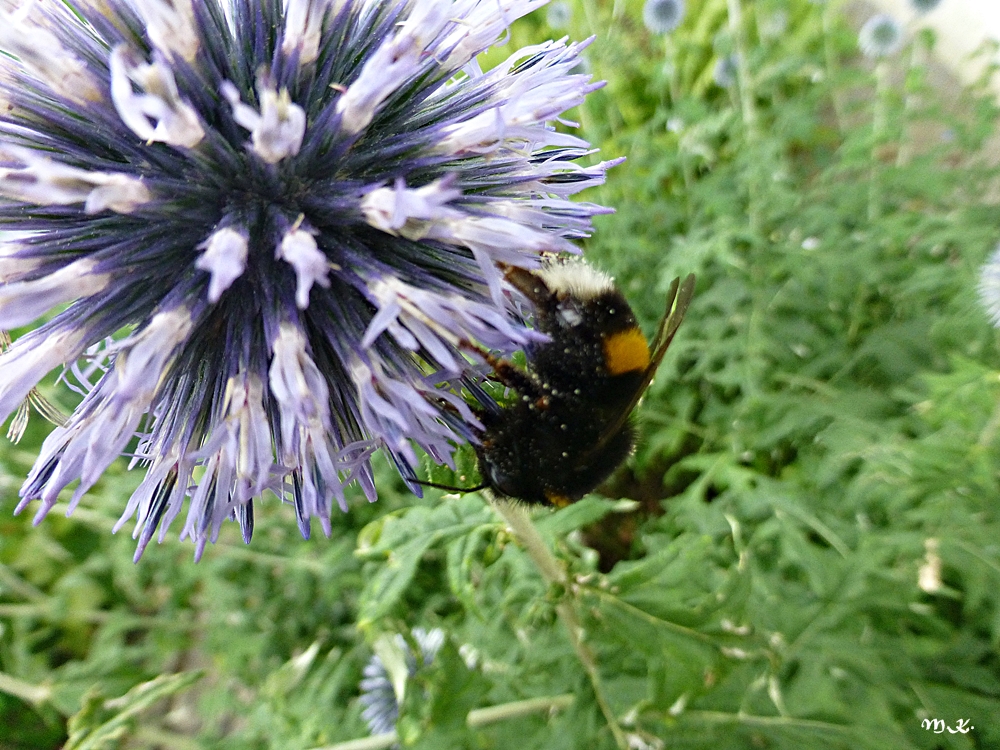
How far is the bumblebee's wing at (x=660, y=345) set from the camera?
0.89 meters

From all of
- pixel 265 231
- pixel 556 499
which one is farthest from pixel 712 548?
pixel 265 231

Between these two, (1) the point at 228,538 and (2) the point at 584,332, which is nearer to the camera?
(2) the point at 584,332

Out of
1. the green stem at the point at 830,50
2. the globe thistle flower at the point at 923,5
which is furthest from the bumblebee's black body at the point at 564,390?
the globe thistle flower at the point at 923,5

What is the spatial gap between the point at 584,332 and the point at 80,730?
1.06 m

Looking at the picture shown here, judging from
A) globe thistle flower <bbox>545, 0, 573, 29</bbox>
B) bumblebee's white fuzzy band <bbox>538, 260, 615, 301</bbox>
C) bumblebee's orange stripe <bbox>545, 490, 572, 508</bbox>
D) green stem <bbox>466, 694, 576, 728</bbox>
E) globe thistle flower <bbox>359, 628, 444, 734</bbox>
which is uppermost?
globe thistle flower <bbox>545, 0, 573, 29</bbox>

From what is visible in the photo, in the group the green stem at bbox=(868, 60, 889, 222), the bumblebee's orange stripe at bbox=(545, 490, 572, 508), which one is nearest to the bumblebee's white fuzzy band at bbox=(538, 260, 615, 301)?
the bumblebee's orange stripe at bbox=(545, 490, 572, 508)

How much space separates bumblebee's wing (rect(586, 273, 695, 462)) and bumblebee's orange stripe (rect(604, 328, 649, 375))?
0.07ft

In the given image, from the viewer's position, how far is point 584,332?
89 cm

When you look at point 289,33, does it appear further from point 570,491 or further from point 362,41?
point 570,491

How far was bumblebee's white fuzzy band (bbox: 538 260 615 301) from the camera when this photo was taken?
0.90 m

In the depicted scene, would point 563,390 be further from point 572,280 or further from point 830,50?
point 830,50

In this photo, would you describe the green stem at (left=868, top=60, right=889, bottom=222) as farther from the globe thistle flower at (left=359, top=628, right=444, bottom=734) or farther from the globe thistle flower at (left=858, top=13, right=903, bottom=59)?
the globe thistle flower at (left=359, top=628, right=444, bottom=734)

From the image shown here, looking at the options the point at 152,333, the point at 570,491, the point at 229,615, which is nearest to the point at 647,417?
the point at 570,491

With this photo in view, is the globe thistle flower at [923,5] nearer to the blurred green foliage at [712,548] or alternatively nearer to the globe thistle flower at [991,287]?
the blurred green foliage at [712,548]
